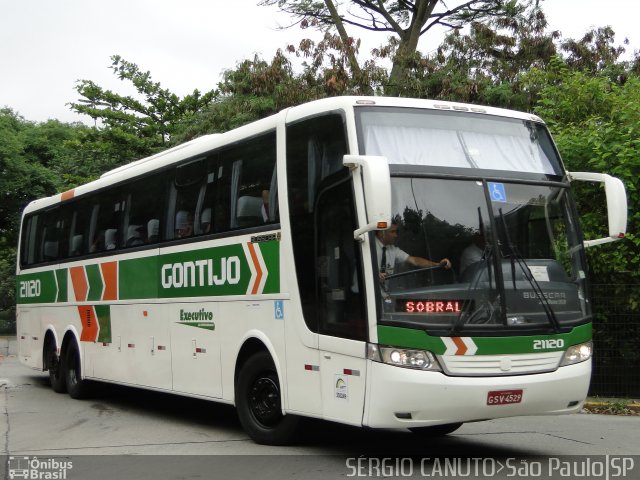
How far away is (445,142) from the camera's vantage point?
872cm

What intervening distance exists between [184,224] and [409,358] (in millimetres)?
4644

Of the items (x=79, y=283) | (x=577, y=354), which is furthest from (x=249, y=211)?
(x=79, y=283)

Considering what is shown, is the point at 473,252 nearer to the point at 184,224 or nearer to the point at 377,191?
the point at 377,191

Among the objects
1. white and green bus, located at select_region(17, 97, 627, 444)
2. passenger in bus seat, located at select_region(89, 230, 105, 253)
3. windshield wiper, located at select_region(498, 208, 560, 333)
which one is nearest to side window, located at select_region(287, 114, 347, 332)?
white and green bus, located at select_region(17, 97, 627, 444)

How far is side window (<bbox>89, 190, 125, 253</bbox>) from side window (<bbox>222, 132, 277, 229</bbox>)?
3.68 metres

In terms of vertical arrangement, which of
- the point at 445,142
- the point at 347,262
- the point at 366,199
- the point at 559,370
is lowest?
the point at 559,370

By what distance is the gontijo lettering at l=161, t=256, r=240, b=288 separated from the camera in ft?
34.2

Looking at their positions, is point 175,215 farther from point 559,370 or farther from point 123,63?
point 123,63

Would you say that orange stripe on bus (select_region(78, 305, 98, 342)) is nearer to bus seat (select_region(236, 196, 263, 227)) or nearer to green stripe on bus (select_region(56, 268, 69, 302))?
green stripe on bus (select_region(56, 268, 69, 302))

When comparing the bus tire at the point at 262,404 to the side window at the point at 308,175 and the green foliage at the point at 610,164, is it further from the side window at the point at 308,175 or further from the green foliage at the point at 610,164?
the green foliage at the point at 610,164

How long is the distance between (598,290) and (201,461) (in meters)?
7.85

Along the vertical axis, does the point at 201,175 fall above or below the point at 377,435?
above

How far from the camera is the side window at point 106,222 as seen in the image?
13789 millimetres

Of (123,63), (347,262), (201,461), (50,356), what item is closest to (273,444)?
(201,461)
